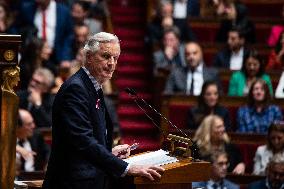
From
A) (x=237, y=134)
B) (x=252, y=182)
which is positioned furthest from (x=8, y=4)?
(x=252, y=182)

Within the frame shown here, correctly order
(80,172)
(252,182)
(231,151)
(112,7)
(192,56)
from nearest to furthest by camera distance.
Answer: (80,172) → (252,182) → (231,151) → (192,56) → (112,7)

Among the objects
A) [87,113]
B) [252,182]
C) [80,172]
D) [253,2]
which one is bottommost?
[252,182]

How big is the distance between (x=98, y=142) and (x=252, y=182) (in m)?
2.20

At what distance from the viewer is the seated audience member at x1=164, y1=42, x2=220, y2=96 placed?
605cm

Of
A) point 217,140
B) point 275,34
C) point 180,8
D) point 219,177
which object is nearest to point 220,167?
point 219,177

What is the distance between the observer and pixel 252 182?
4707 millimetres

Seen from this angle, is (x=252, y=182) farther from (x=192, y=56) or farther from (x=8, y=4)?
(x=8, y=4)

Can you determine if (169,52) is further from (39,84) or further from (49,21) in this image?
(39,84)

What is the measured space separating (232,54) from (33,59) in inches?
60.4

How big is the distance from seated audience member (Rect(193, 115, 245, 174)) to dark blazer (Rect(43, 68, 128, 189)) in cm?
224

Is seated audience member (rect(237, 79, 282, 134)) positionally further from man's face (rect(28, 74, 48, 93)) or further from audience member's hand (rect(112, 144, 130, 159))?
audience member's hand (rect(112, 144, 130, 159))

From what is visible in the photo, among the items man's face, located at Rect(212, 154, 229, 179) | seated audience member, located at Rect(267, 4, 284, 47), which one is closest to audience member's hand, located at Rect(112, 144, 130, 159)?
man's face, located at Rect(212, 154, 229, 179)

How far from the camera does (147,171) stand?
8.38 ft

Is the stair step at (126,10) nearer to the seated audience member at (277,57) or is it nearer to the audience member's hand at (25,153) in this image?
the seated audience member at (277,57)
